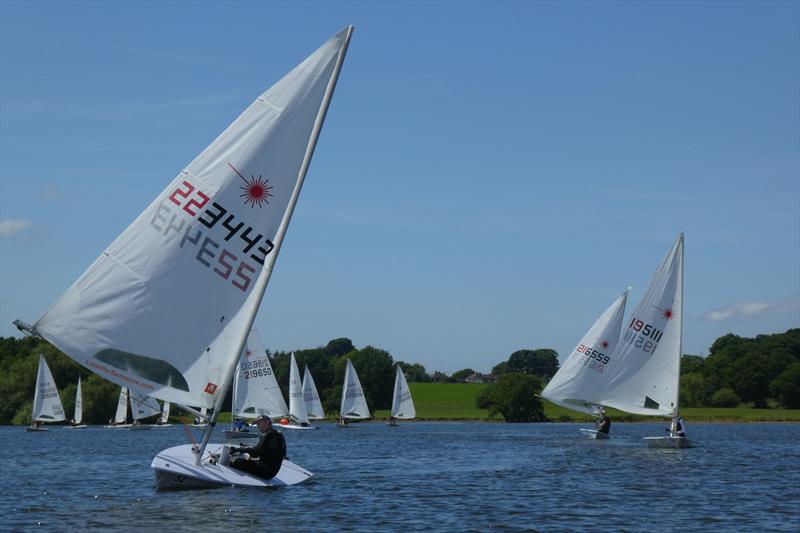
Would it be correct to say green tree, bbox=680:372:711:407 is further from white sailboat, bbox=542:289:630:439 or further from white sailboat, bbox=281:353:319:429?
white sailboat, bbox=542:289:630:439

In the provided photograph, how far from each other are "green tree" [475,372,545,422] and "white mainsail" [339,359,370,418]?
2426 cm

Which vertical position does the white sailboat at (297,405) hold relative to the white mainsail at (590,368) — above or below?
below

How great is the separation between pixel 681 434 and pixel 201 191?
38.3 metres

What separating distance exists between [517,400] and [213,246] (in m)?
103

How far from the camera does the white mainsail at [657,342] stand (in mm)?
54906

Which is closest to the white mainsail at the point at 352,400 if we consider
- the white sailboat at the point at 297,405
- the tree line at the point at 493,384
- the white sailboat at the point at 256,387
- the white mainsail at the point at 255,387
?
the white sailboat at the point at 297,405

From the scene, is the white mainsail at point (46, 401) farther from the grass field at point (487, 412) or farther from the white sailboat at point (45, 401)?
the grass field at point (487, 412)

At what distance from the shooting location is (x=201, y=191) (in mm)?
19859

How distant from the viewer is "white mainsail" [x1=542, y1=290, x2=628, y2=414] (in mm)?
58406

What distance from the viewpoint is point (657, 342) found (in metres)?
55.3

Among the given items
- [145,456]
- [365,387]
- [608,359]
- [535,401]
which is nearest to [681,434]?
[608,359]

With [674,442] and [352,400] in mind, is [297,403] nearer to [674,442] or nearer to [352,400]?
[352,400]

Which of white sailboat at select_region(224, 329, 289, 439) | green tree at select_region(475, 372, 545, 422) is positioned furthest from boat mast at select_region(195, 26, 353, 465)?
green tree at select_region(475, 372, 545, 422)

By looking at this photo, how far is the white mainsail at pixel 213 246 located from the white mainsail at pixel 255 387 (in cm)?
4661
